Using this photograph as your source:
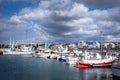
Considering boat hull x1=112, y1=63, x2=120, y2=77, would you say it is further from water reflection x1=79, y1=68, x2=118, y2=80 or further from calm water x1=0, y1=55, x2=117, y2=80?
calm water x1=0, y1=55, x2=117, y2=80

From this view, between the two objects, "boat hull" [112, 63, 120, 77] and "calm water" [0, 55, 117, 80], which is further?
"calm water" [0, 55, 117, 80]

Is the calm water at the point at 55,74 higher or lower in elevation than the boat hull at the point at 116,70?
lower

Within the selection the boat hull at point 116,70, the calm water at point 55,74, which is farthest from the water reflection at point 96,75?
the boat hull at point 116,70

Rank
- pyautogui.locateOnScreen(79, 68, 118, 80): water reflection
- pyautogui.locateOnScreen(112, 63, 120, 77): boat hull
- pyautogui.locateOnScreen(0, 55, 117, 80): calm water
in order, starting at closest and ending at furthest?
pyautogui.locateOnScreen(112, 63, 120, 77): boat hull → pyautogui.locateOnScreen(79, 68, 118, 80): water reflection → pyautogui.locateOnScreen(0, 55, 117, 80): calm water

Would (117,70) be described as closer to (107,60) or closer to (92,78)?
(92,78)

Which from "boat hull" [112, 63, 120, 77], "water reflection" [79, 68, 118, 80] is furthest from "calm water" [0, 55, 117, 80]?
"boat hull" [112, 63, 120, 77]

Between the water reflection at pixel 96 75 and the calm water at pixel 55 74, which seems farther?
the calm water at pixel 55 74

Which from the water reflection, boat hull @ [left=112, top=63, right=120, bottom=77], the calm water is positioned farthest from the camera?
the calm water

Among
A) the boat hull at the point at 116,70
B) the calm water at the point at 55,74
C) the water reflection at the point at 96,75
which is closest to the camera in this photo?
the boat hull at the point at 116,70

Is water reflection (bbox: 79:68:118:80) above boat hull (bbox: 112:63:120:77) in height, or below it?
below

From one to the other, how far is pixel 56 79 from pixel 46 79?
2.48 metres

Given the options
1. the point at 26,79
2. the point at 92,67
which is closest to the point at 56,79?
the point at 26,79

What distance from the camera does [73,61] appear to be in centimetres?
11675

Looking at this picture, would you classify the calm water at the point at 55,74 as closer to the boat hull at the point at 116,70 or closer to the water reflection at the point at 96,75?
the water reflection at the point at 96,75
